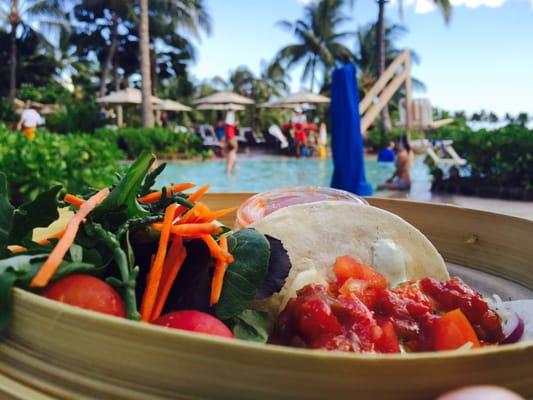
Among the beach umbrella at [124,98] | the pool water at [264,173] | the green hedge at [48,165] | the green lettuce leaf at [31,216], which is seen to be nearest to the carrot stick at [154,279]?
the green lettuce leaf at [31,216]

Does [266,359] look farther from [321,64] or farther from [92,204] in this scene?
[321,64]

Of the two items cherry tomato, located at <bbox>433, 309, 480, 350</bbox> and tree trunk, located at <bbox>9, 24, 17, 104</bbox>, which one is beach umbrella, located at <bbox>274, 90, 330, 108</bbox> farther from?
cherry tomato, located at <bbox>433, 309, 480, 350</bbox>

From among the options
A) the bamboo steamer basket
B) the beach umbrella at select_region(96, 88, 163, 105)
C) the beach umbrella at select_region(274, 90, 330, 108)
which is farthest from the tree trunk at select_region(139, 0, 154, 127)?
the bamboo steamer basket

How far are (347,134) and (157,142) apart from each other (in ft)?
44.6

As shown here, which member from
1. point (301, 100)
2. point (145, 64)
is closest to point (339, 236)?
point (145, 64)

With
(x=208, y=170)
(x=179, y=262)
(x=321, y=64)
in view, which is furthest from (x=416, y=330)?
(x=321, y=64)

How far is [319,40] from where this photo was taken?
38094mm

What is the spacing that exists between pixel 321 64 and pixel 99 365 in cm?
3927

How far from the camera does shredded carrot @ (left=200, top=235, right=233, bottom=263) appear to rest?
1152mm

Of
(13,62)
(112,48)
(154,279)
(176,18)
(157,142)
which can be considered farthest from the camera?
(112,48)

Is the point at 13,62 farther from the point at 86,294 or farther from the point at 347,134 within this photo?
the point at 86,294

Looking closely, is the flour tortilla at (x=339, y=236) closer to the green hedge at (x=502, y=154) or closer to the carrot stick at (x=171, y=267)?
the carrot stick at (x=171, y=267)

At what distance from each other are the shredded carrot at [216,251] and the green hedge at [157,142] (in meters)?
17.5

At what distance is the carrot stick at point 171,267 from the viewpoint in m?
1.13
